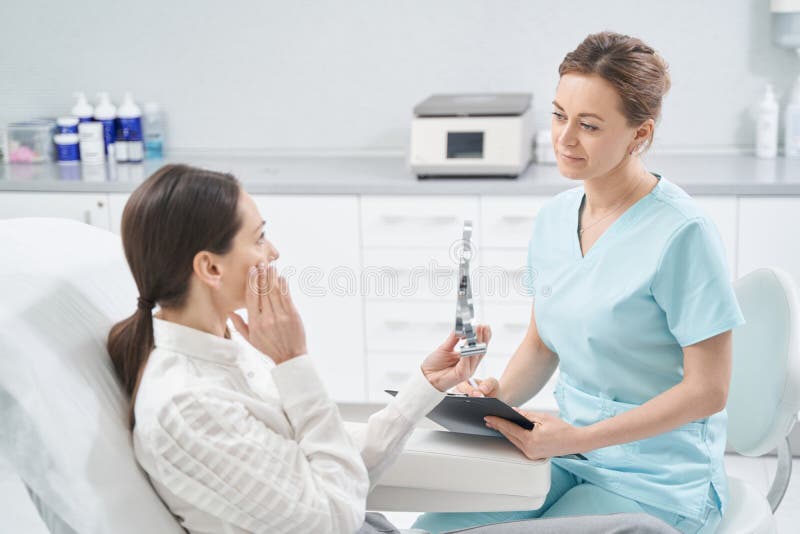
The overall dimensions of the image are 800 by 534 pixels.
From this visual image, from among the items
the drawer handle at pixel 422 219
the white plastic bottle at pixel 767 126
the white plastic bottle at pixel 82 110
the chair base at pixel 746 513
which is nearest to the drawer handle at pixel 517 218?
the drawer handle at pixel 422 219

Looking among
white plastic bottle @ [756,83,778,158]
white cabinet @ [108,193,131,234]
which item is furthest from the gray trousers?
white plastic bottle @ [756,83,778,158]

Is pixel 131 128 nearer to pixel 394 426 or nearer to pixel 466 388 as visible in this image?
pixel 466 388

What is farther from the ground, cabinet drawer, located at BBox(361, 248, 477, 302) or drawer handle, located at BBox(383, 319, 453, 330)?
cabinet drawer, located at BBox(361, 248, 477, 302)

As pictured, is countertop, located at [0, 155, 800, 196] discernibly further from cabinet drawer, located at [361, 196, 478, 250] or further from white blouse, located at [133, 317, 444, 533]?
white blouse, located at [133, 317, 444, 533]

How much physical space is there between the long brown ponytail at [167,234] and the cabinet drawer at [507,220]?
5.20ft

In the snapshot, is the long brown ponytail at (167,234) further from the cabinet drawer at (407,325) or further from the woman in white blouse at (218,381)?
the cabinet drawer at (407,325)

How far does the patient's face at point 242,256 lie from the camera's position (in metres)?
1.39

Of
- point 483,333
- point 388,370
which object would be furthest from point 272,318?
point 388,370

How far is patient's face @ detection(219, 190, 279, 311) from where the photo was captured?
54.7 inches

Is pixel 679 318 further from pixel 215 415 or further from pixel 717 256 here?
pixel 215 415

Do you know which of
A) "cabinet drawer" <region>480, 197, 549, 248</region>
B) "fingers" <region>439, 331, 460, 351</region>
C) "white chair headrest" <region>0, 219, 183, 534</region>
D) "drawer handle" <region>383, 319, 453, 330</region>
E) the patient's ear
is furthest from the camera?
"drawer handle" <region>383, 319, 453, 330</region>

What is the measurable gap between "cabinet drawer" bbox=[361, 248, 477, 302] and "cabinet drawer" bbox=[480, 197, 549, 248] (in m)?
0.10

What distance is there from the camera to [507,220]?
9.57 feet

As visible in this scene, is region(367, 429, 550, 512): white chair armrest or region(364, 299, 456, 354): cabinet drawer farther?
region(364, 299, 456, 354): cabinet drawer
